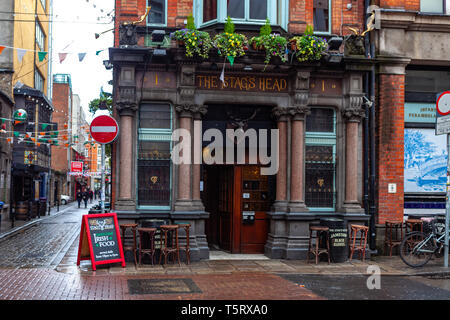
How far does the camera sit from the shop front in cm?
1198

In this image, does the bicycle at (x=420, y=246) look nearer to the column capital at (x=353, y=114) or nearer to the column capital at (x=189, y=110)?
the column capital at (x=353, y=114)

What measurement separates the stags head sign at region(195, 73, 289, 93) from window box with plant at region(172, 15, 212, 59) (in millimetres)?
838

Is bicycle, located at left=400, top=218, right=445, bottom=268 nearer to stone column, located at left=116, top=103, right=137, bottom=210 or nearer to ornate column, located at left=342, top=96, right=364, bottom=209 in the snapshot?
ornate column, located at left=342, top=96, right=364, bottom=209

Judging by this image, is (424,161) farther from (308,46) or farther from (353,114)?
(308,46)

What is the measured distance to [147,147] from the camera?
40.2 ft

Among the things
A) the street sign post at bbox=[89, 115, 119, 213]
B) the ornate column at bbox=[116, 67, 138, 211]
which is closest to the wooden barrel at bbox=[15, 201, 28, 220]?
the ornate column at bbox=[116, 67, 138, 211]

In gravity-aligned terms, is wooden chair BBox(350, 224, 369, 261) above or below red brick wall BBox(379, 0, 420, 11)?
below

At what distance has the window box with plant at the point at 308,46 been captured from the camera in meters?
11.9

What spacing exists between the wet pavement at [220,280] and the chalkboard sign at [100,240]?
0.25 meters

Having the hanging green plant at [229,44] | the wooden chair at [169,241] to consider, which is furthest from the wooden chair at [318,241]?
the hanging green plant at [229,44]

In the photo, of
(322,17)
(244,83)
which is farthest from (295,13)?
(244,83)
